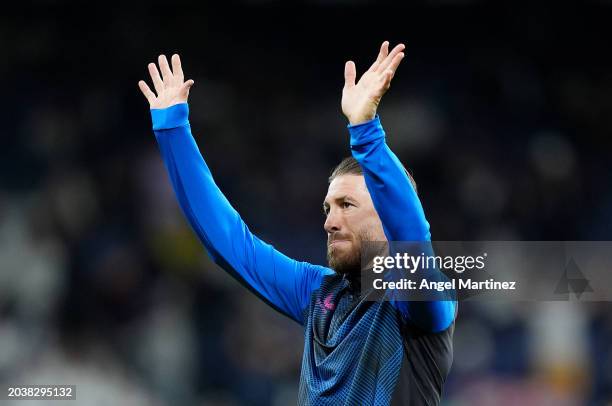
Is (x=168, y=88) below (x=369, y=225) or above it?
above

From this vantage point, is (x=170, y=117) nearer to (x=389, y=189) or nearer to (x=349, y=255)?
(x=349, y=255)

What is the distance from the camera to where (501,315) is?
5980mm

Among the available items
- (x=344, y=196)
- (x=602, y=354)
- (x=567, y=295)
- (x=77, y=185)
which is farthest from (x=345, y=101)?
(x=77, y=185)

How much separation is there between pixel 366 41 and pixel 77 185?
9.60 ft

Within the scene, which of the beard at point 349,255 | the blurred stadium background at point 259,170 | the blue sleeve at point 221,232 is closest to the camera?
the beard at point 349,255

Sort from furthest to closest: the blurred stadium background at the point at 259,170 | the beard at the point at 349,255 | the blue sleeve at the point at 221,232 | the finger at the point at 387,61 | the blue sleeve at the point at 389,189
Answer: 1. the blurred stadium background at the point at 259,170
2. the blue sleeve at the point at 221,232
3. the beard at the point at 349,255
4. the finger at the point at 387,61
5. the blue sleeve at the point at 389,189

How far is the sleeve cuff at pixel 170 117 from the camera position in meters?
2.68

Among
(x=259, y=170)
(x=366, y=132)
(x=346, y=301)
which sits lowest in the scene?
(x=346, y=301)

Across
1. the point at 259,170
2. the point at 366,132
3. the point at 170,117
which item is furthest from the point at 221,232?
the point at 259,170

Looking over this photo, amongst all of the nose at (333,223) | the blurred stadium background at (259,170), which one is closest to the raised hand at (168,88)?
the nose at (333,223)

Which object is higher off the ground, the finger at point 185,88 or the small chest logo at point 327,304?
the finger at point 185,88

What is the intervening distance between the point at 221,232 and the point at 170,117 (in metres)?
0.38

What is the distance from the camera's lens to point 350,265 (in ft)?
8.21

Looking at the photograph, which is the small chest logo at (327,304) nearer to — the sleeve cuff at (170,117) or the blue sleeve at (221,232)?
the blue sleeve at (221,232)
